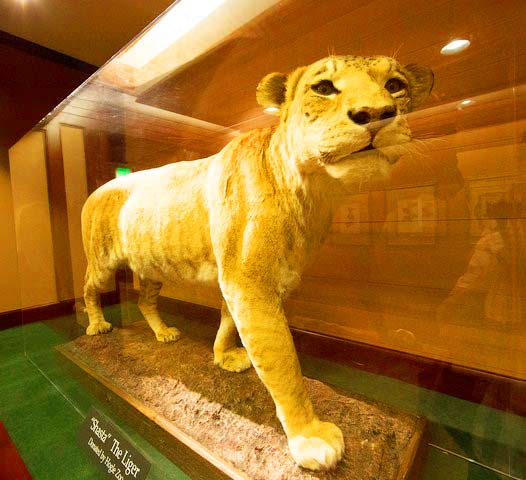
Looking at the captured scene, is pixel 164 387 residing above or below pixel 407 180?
below

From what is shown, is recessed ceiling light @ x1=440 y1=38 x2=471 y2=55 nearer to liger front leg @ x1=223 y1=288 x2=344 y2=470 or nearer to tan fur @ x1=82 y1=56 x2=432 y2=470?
tan fur @ x1=82 y1=56 x2=432 y2=470

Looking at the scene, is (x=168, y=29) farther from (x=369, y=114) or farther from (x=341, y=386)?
(x=341, y=386)

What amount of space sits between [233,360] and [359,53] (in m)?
1.37

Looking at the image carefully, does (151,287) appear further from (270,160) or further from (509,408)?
(509,408)

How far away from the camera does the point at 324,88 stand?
2.66 feet

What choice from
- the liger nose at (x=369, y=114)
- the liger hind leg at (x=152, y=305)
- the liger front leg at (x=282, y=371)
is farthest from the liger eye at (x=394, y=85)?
the liger hind leg at (x=152, y=305)

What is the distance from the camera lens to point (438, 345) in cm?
128

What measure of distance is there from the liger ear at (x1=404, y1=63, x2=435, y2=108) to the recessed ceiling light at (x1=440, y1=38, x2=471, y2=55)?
5.3 inches

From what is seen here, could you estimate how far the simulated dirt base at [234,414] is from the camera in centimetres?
94

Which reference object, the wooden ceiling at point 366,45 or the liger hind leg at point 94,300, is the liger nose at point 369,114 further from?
the liger hind leg at point 94,300

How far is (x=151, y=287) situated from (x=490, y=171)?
1.76 meters

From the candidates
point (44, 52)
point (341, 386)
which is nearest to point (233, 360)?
point (341, 386)

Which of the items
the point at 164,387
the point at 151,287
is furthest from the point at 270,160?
the point at 151,287

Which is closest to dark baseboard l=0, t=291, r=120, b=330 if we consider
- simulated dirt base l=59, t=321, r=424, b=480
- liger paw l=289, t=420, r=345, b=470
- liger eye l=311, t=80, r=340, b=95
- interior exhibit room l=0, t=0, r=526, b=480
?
interior exhibit room l=0, t=0, r=526, b=480
